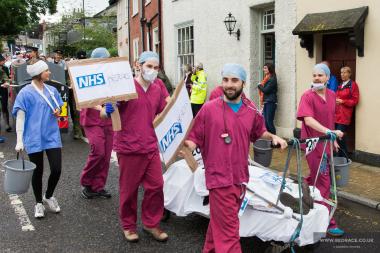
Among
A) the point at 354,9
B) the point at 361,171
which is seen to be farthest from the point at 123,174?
the point at 354,9

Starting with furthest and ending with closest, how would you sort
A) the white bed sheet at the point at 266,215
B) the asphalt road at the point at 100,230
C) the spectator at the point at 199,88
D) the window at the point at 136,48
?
the window at the point at 136,48 → the spectator at the point at 199,88 → the asphalt road at the point at 100,230 → the white bed sheet at the point at 266,215

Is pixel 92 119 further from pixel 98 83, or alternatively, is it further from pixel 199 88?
pixel 199 88

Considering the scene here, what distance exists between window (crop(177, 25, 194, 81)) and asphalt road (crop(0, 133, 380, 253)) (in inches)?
390

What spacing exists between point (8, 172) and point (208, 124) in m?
2.55

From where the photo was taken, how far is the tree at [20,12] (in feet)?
113

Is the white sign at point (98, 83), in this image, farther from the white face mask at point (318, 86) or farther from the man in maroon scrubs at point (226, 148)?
the white face mask at point (318, 86)

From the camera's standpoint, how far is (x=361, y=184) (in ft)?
22.8

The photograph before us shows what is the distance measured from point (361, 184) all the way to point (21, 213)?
15.5 ft

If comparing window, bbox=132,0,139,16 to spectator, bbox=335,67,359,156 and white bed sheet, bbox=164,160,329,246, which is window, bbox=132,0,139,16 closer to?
spectator, bbox=335,67,359,156

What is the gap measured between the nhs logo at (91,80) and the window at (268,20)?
7.32 m

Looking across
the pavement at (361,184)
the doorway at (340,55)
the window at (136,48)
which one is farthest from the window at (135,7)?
the pavement at (361,184)

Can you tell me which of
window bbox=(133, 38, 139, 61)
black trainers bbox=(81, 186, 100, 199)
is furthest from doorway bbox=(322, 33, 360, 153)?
window bbox=(133, 38, 139, 61)

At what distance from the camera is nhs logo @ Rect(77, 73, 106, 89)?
462cm

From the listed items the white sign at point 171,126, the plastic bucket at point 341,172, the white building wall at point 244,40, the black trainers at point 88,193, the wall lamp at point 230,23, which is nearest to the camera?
the white sign at point 171,126
